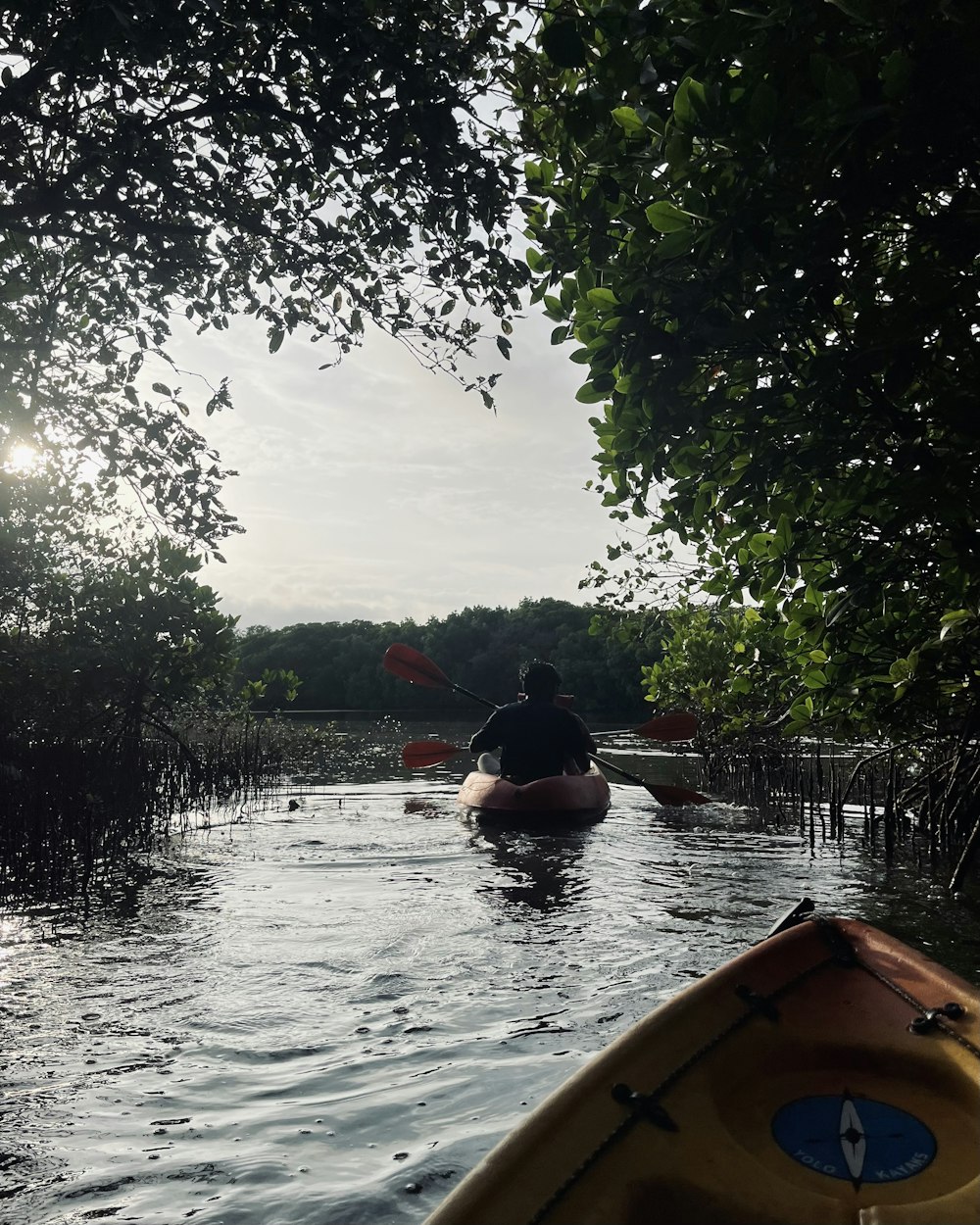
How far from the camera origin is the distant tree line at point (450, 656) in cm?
4778

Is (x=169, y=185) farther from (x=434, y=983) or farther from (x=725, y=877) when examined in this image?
(x=725, y=877)

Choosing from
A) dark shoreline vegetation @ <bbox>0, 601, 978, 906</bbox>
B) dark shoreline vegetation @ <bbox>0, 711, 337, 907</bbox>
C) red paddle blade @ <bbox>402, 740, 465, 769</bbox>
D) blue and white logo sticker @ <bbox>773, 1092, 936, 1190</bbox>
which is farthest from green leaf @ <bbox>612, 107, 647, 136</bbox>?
red paddle blade @ <bbox>402, 740, 465, 769</bbox>

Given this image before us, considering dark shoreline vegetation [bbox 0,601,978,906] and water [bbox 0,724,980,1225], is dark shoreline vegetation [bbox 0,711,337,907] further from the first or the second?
water [bbox 0,724,980,1225]

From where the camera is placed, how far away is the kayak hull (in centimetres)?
943

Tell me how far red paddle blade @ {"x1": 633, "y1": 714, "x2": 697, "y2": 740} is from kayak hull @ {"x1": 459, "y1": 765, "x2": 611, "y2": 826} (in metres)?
1.19

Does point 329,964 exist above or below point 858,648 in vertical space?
below

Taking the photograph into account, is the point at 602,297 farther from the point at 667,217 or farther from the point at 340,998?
the point at 340,998

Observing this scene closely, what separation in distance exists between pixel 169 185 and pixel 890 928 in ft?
21.6

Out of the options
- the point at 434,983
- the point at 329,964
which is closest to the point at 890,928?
the point at 434,983

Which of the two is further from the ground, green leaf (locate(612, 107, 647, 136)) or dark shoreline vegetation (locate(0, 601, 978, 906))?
green leaf (locate(612, 107, 647, 136))

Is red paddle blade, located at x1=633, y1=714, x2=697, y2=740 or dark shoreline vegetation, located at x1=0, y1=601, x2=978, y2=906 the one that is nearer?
dark shoreline vegetation, located at x1=0, y1=601, x2=978, y2=906

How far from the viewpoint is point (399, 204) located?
6.59 meters

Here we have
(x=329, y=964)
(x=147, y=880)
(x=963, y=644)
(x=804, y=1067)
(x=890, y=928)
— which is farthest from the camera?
(x=147, y=880)

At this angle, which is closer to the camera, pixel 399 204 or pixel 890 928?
pixel 890 928
